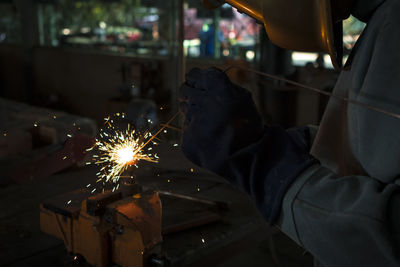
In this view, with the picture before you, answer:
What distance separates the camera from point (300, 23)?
994 millimetres

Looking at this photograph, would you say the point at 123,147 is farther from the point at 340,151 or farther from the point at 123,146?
the point at 340,151

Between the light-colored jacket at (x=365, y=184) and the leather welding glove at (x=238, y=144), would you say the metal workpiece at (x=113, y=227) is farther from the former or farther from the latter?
the light-colored jacket at (x=365, y=184)

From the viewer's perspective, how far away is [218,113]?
3.39 feet

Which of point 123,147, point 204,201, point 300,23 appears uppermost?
point 300,23

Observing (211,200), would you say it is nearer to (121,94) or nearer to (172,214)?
(172,214)

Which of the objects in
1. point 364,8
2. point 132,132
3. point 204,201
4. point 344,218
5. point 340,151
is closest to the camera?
point 344,218

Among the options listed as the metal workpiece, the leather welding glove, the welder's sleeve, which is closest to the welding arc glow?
the metal workpiece

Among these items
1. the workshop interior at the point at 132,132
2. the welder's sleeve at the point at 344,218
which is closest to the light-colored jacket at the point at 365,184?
the welder's sleeve at the point at 344,218

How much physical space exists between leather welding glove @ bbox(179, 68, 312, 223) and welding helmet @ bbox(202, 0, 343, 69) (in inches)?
6.9

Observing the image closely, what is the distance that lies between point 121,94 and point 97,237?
4505mm

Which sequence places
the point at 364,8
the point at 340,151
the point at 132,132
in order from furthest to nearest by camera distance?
the point at 132,132
the point at 340,151
the point at 364,8

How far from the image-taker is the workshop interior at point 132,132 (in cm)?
121

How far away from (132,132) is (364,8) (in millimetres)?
764

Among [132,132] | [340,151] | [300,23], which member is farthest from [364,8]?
[132,132]
